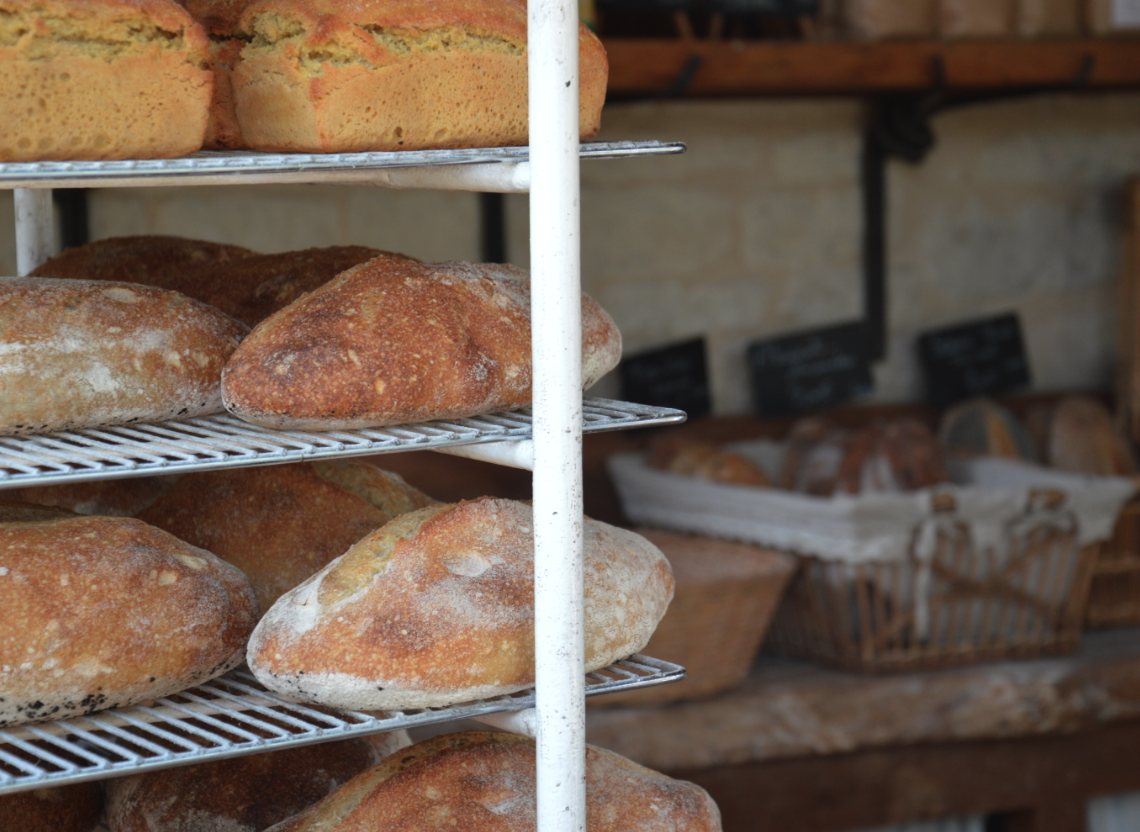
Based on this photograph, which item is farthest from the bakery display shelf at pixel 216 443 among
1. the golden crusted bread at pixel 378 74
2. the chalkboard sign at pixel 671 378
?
the chalkboard sign at pixel 671 378

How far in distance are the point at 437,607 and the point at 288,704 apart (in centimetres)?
15

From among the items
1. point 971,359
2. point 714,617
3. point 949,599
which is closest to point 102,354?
point 714,617

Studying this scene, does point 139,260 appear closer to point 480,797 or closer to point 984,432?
point 480,797

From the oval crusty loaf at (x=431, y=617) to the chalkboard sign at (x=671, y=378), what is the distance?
1.51m

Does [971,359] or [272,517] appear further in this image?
[971,359]

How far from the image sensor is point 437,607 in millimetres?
1048

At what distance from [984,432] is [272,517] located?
1.87 m

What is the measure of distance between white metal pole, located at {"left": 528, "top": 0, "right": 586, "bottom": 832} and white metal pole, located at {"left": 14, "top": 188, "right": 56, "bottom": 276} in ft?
2.42

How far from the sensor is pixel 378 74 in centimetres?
106

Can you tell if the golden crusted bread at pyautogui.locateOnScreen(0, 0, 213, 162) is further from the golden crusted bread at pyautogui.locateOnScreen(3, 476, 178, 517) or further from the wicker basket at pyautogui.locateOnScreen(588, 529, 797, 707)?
the wicker basket at pyautogui.locateOnScreen(588, 529, 797, 707)

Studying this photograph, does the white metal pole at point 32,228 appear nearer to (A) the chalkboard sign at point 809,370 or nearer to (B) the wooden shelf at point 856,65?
(B) the wooden shelf at point 856,65

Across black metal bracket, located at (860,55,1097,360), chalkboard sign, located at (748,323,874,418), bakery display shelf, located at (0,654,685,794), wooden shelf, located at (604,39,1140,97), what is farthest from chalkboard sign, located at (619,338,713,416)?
bakery display shelf, located at (0,654,685,794)

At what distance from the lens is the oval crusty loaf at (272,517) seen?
123cm

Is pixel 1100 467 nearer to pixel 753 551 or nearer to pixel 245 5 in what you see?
pixel 753 551
